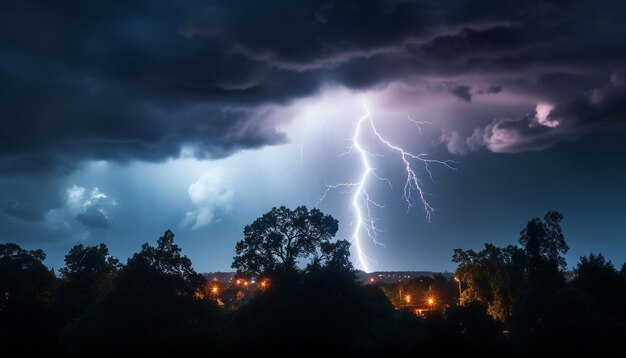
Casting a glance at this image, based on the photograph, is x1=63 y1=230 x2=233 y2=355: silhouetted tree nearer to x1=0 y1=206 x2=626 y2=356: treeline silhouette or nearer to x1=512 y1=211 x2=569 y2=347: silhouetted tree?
x1=0 y1=206 x2=626 y2=356: treeline silhouette

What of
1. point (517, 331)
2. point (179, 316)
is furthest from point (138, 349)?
point (517, 331)

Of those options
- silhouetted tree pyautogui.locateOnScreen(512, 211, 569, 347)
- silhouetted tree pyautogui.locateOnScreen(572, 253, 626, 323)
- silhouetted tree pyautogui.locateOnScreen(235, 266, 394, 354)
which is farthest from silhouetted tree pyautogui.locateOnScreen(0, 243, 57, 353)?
silhouetted tree pyautogui.locateOnScreen(572, 253, 626, 323)

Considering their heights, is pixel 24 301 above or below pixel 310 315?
above

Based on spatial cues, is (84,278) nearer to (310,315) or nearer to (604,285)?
(310,315)

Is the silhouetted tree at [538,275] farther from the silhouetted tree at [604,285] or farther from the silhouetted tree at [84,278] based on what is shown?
the silhouetted tree at [84,278]

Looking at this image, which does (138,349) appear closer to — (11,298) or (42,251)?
(11,298)

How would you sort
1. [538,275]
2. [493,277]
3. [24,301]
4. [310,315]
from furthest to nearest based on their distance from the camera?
[493,277] → [24,301] → [538,275] → [310,315]

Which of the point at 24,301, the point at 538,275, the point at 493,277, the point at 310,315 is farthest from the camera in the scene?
the point at 493,277

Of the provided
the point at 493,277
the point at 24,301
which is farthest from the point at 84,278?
the point at 493,277
